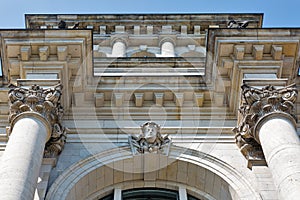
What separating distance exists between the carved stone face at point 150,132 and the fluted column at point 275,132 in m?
2.22

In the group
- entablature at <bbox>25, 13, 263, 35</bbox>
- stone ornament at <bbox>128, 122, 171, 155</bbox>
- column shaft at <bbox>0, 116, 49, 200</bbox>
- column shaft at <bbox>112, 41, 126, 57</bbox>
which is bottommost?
column shaft at <bbox>0, 116, 49, 200</bbox>

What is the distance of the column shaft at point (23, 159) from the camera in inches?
435

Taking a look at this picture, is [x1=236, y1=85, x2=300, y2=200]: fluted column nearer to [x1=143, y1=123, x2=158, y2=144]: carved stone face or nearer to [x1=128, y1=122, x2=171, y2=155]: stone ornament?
[x1=128, y1=122, x2=171, y2=155]: stone ornament

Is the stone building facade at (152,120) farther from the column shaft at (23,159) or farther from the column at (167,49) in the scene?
the column at (167,49)

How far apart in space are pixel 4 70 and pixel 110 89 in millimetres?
3398

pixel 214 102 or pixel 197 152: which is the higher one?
pixel 214 102

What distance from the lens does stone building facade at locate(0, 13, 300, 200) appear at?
43.9ft

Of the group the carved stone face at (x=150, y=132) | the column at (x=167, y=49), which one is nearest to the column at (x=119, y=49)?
the column at (x=167, y=49)

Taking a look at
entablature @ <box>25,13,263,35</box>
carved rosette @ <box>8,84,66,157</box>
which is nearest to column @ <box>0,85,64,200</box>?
carved rosette @ <box>8,84,66,157</box>

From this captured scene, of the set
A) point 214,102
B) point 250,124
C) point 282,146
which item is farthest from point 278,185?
point 214,102

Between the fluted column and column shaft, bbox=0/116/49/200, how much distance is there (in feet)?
16.9

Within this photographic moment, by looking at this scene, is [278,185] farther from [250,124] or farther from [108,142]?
[108,142]

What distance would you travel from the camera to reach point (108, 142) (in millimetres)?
15008

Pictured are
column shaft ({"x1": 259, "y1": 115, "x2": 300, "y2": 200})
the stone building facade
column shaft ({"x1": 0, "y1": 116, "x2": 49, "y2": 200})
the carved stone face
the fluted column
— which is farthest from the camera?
the carved stone face
